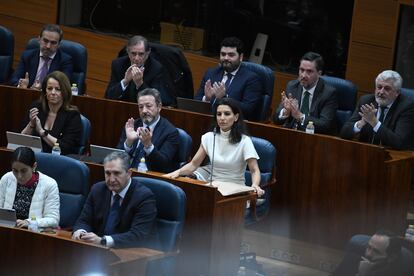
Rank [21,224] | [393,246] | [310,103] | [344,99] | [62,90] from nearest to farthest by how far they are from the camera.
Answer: [393,246]
[21,224]
[62,90]
[310,103]
[344,99]

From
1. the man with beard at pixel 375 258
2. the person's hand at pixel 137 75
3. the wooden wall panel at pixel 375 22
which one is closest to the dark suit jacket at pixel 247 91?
the person's hand at pixel 137 75

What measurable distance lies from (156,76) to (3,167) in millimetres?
1578

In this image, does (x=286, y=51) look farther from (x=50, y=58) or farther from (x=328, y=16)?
(x=50, y=58)

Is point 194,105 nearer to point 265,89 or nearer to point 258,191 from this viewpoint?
point 265,89

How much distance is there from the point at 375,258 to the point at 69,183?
1.99 m

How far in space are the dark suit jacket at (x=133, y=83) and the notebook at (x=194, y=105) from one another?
286 millimetres

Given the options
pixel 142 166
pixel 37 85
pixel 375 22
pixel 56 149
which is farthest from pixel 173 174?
pixel 375 22

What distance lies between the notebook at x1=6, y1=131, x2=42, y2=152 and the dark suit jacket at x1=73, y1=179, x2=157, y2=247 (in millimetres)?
848

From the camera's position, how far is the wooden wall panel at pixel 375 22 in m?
8.52

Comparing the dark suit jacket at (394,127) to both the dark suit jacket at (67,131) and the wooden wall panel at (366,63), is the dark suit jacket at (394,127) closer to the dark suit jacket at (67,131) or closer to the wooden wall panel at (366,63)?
the wooden wall panel at (366,63)

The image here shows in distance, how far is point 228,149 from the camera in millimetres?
6883

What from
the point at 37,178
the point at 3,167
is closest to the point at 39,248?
the point at 37,178

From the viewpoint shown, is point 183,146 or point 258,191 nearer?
point 258,191

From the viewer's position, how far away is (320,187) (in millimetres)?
7031
